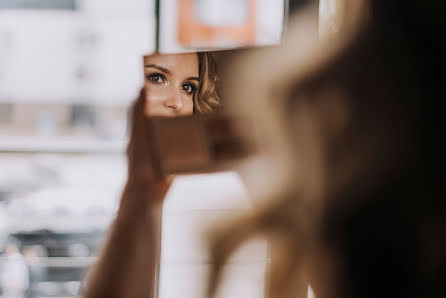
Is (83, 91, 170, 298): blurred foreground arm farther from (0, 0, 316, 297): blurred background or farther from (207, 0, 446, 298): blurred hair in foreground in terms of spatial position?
(0, 0, 316, 297): blurred background

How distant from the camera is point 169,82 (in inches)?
21.1

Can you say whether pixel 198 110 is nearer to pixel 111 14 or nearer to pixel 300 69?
pixel 300 69

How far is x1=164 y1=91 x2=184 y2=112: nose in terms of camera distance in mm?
537

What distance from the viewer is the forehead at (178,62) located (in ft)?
1.73

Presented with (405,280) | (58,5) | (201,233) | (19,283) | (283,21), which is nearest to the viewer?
(405,280)

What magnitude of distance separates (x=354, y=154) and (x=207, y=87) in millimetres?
219

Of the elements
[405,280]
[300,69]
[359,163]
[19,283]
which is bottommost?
[19,283]

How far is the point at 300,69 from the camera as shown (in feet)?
1.91

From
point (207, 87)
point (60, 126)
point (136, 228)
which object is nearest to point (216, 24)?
point (207, 87)

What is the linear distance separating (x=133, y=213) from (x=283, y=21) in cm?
43

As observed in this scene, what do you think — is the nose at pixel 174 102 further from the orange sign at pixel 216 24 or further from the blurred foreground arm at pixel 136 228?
the orange sign at pixel 216 24

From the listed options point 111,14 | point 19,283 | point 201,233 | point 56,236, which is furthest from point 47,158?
point 201,233

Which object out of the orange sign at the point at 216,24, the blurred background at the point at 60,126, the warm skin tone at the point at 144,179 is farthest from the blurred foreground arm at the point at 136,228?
the blurred background at the point at 60,126

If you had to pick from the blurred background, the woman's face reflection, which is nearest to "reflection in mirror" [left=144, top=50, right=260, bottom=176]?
the woman's face reflection
